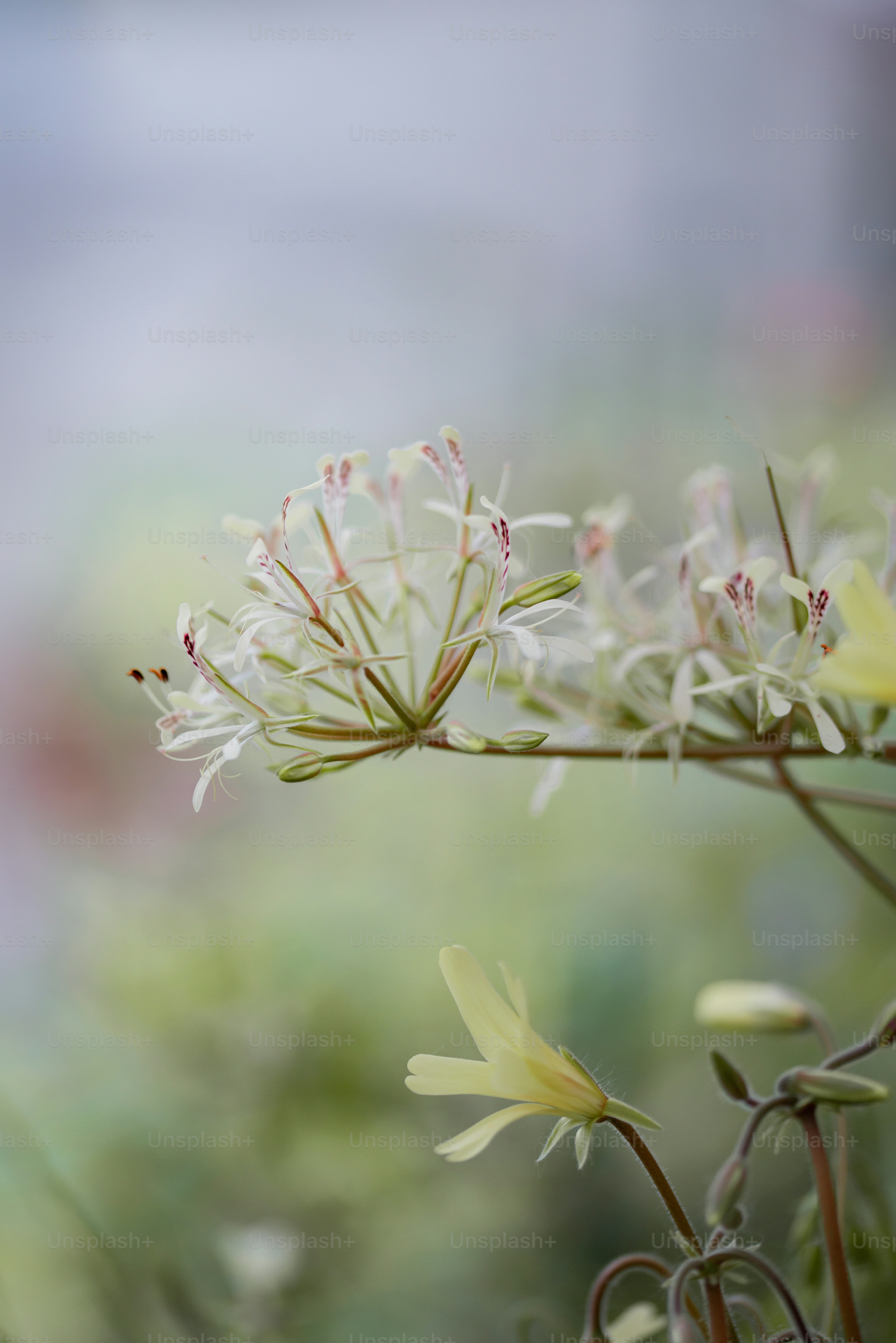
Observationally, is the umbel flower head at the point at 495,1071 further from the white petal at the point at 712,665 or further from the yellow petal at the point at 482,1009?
the white petal at the point at 712,665

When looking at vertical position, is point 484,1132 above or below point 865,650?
below

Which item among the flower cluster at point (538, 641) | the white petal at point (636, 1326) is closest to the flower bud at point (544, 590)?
the flower cluster at point (538, 641)

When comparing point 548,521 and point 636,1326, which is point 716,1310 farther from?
point 548,521

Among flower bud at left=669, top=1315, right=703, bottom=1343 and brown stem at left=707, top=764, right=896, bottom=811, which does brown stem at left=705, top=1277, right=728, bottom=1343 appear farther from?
brown stem at left=707, top=764, right=896, bottom=811

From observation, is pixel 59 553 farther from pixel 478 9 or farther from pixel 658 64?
pixel 658 64

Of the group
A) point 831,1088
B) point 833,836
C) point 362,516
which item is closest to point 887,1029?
point 831,1088
